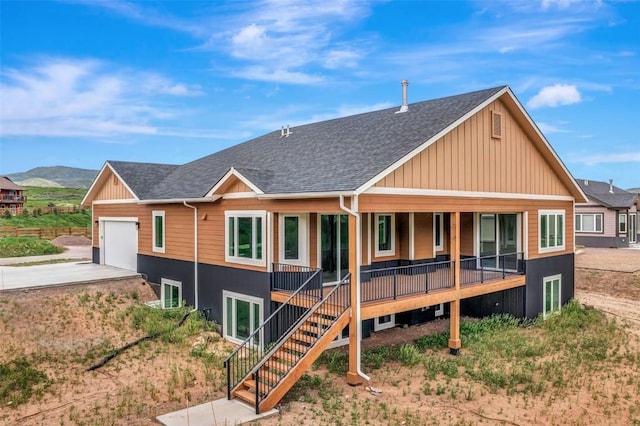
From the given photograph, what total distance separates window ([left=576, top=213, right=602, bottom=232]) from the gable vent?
27.4 meters

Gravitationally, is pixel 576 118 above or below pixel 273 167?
above

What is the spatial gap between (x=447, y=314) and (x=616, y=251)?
22807 millimetres

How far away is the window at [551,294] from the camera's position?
17812mm

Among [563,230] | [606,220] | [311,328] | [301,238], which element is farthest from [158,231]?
[606,220]

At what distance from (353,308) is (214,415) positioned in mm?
3853

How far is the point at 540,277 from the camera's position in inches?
687

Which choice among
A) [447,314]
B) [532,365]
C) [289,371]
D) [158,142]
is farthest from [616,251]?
[158,142]

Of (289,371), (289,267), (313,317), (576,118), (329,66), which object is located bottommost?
(289,371)

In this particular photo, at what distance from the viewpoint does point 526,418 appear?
9.43 metres

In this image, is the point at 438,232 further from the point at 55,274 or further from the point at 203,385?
the point at 55,274

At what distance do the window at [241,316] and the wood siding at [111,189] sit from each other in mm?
7905

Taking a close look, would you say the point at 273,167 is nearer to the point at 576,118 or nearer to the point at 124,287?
the point at 124,287

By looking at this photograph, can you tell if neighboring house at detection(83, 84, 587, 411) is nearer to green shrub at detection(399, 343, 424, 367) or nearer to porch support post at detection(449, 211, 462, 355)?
porch support post at detection(449, 211, 462, 355)

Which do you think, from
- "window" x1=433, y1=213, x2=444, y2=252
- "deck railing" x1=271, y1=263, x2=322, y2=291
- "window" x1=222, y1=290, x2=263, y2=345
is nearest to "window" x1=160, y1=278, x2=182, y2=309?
"window" x1=222, y1=290, x2=263, y2=345
